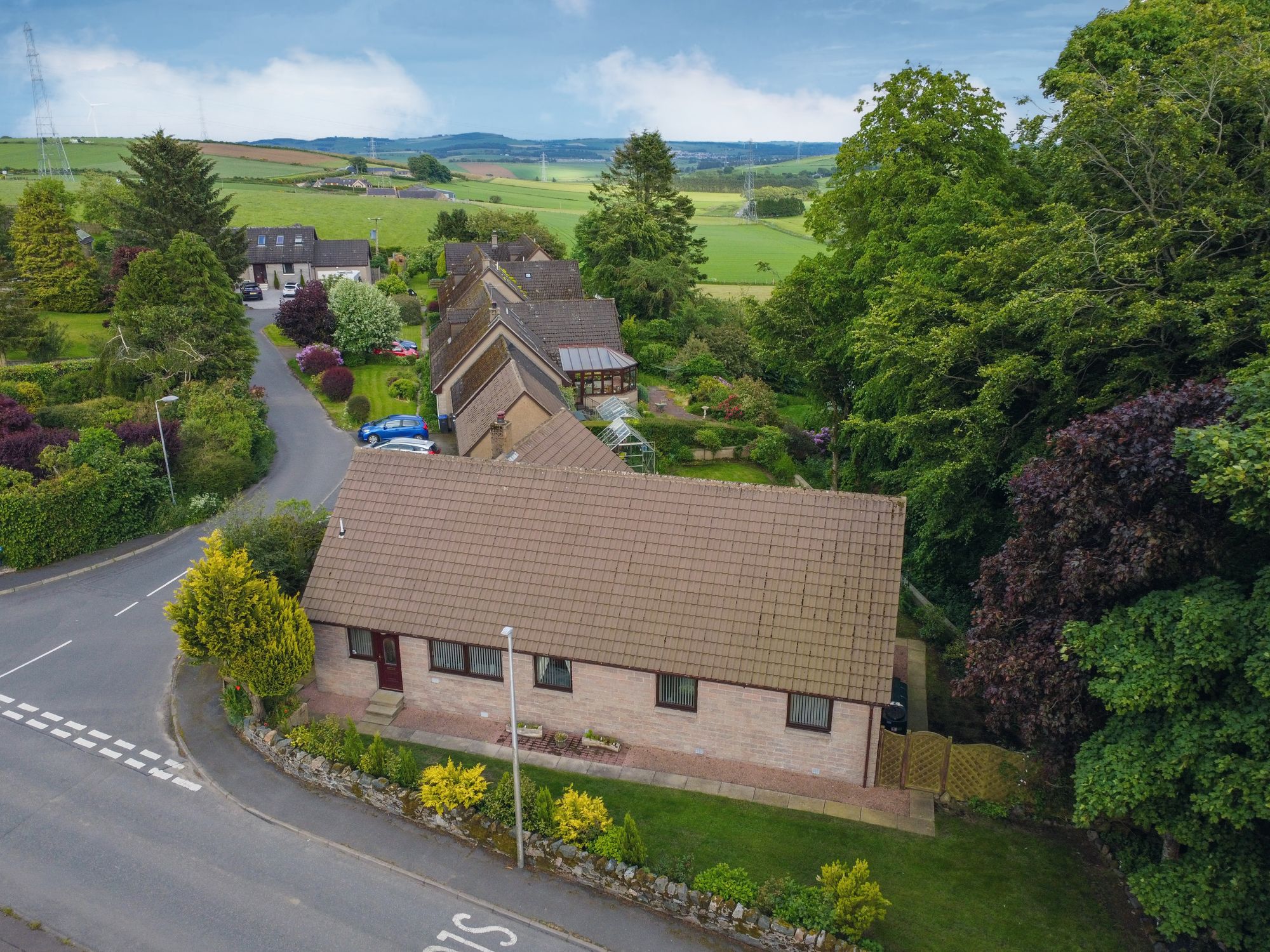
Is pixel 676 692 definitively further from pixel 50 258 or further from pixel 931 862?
pixel 50 258

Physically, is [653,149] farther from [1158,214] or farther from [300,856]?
[300,856]

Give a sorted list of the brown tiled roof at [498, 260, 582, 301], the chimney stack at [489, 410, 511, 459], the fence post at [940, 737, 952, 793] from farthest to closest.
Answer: the brown tiled roof at [498, 260, 582, 301] < the chimney stack at [489, 410, 511, 459] < the fence post at [940, 737, 952, 793]

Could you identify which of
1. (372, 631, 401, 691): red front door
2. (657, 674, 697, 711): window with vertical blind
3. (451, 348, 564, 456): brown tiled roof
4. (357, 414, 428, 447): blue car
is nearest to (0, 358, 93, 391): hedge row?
(357, 414, 428, 447): blue car

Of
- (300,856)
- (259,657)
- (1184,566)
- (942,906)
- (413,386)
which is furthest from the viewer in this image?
(413,386)

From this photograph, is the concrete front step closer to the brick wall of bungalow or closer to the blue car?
the brick wall of bungalow

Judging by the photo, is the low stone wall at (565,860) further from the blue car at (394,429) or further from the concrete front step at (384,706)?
the blue car at (394,429)

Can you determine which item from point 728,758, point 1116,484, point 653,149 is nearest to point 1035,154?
point 1116,484
